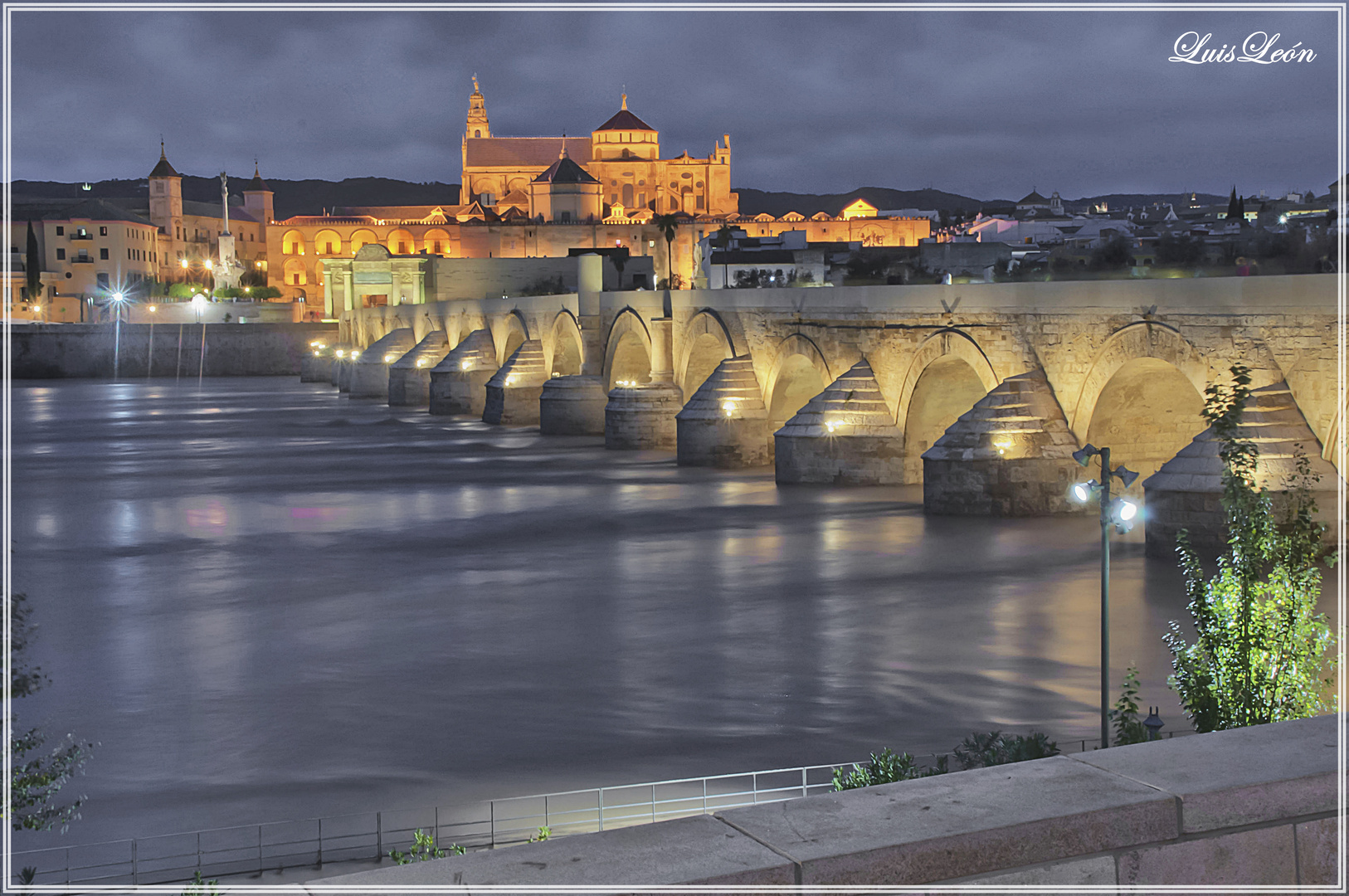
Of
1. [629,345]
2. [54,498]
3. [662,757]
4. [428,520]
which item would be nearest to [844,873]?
[662,757]

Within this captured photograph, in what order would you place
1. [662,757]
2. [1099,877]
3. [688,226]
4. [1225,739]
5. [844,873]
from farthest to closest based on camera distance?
[688,226], [662,757], [1225,739], [1099,877], [844,873]

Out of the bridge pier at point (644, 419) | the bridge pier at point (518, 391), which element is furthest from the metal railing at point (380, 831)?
the bridge pier at point (518, 391)

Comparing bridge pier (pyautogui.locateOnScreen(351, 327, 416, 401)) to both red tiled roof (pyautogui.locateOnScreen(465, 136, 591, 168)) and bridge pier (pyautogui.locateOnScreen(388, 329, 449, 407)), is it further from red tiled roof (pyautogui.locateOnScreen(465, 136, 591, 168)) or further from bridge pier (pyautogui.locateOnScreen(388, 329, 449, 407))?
red tiled roof (pyautogui.locateOnScreen(465, 136, 591, 168))

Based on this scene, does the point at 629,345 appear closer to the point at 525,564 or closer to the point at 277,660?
the point at 525,564

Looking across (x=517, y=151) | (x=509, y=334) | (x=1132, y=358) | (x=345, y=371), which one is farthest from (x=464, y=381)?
(x=517, y=151)

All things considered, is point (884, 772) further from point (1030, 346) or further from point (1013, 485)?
point (1030, 346)

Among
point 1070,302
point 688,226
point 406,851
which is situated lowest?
point 406,851

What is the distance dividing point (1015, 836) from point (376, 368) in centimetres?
4971

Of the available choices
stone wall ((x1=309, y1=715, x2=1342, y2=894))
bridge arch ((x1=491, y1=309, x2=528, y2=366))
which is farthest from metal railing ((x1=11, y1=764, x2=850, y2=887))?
bridge arch ((x1=491, y1=309, x2=528, y2=366))

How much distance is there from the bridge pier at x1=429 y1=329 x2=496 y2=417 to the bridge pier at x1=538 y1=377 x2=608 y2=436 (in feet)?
29.9

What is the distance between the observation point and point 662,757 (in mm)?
8461

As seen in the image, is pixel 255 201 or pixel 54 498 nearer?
pixel 54 498

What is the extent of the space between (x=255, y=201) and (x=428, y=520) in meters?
85.0

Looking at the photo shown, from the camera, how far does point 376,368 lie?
51.0 metres
